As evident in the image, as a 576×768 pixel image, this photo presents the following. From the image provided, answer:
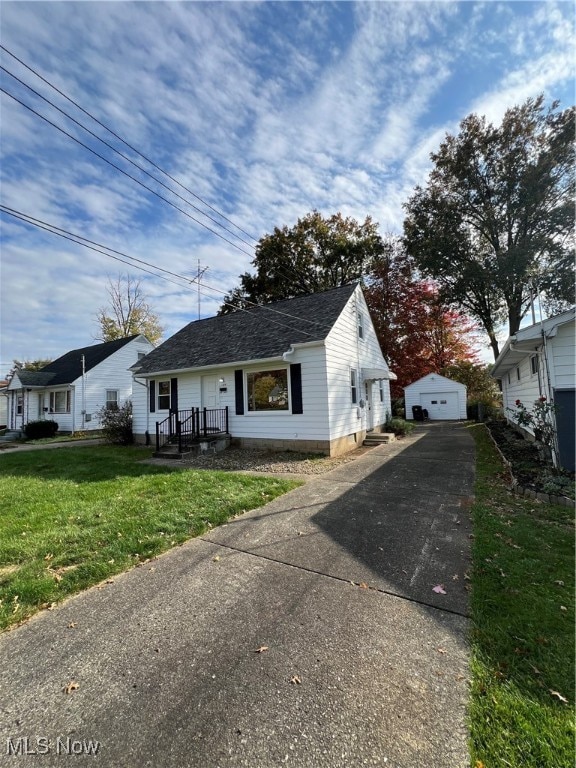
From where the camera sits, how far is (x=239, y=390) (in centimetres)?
1169

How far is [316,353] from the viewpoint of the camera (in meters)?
10.4

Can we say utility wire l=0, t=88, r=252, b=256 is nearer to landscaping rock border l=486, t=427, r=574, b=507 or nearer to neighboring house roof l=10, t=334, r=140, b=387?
landscaping rock border l=486, t=427, r=574, b=507

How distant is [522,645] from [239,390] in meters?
9.95

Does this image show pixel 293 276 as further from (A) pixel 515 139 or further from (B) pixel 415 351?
(A) pixel 515 139

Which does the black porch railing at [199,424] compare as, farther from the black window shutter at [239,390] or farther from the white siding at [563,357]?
the white siding at [563,357]

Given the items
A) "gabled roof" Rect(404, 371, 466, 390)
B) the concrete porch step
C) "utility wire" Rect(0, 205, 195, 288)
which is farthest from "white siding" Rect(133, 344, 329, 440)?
"gabled roof" Rect(404, 371, 466, 390)

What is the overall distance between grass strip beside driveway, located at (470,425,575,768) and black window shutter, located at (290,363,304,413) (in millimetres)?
6496

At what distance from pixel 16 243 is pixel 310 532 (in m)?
6.90

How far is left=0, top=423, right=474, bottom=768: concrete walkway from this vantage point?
1.78 meters

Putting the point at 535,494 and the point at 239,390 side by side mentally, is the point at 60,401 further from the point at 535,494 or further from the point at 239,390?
the point at 535,494

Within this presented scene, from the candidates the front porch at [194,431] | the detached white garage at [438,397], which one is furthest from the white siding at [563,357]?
the detached white garage at [438,397]

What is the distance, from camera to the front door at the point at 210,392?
1223 centimetres

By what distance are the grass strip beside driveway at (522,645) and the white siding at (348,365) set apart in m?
6.34

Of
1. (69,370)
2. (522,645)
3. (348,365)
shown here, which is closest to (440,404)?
(348,365)
